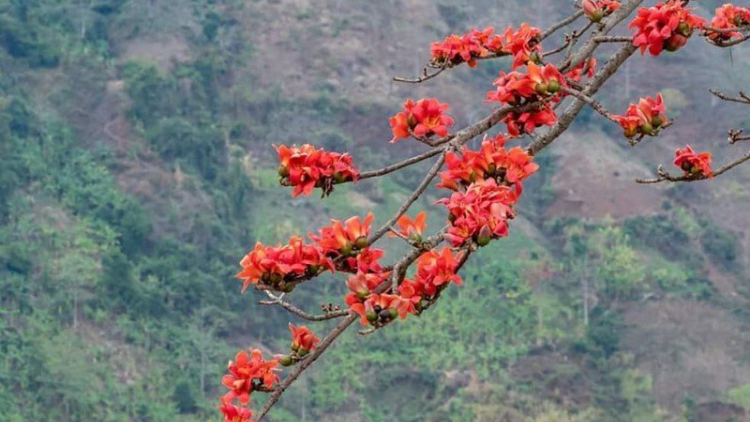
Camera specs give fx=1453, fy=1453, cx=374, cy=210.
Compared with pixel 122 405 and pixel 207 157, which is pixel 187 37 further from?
pixel 122 405

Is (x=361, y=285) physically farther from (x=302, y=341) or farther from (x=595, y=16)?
(x=595, y=16)

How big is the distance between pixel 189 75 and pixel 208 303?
5467mm

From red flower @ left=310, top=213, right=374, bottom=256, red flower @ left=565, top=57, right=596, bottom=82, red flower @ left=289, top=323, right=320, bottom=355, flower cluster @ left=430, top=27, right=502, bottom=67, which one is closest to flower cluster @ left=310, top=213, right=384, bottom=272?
red flower @ left=310, top=213, right=374, bottom=256

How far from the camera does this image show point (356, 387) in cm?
1886

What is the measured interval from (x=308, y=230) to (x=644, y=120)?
19.5 metres

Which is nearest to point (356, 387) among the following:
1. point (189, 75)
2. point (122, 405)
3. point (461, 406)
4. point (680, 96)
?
point (461, 406)

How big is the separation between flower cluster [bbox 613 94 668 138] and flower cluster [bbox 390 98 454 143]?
0.27m

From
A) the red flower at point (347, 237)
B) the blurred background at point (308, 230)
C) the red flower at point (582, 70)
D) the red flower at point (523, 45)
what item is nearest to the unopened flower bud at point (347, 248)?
the red flower at point (347, 237)

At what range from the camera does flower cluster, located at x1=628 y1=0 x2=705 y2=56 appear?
1965 mm

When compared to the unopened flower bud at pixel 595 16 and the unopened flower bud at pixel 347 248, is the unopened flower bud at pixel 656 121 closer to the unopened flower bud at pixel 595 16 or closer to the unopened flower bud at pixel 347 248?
the unopened flower bud at pixel 595 16

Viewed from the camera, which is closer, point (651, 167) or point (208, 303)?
point (208, 303)

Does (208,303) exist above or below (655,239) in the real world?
above

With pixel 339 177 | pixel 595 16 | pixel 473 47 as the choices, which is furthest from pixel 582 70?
pixel 339 177

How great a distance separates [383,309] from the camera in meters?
1.67
